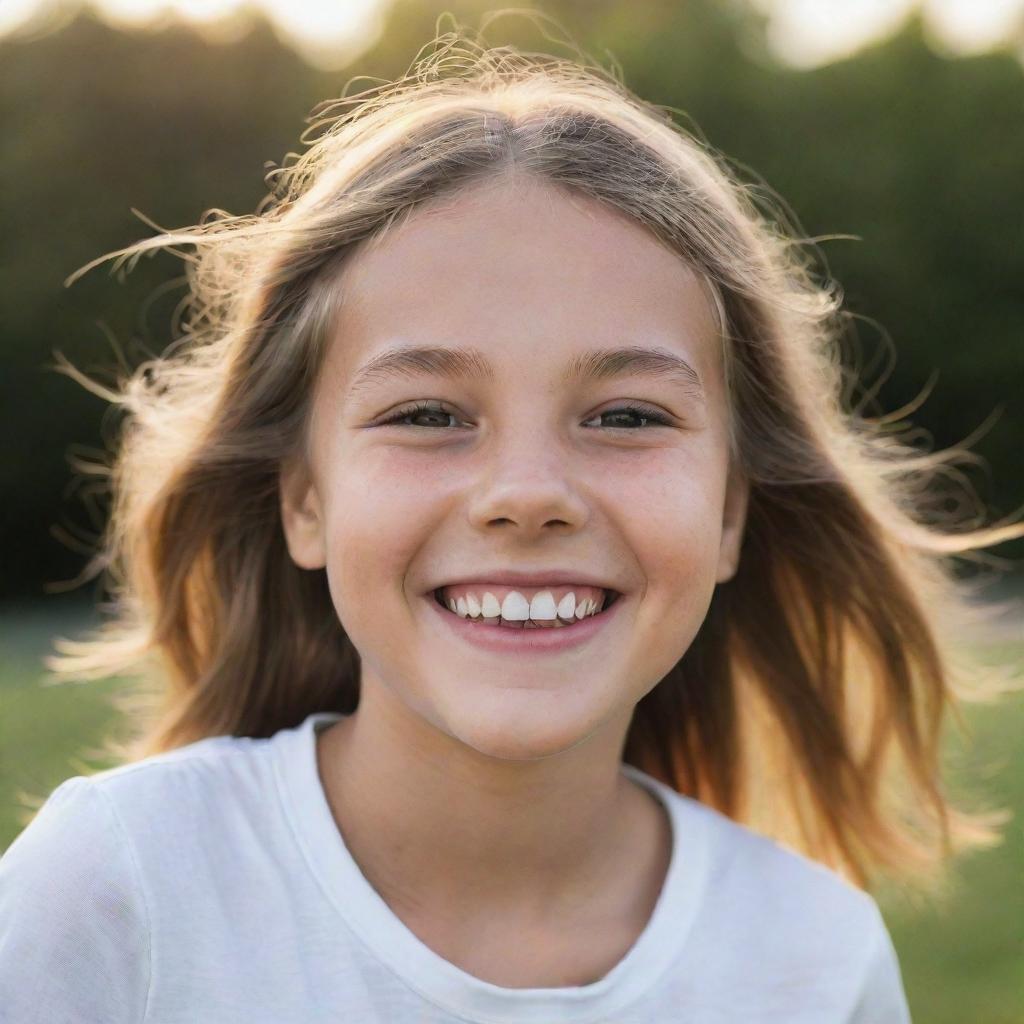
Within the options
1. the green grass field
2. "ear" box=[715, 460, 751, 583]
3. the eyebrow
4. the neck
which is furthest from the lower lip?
the green grass field

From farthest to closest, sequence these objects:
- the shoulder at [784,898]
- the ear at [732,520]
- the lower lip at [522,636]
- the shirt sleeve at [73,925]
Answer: the ear at [732,520] < the shoulder at [784,898] < the lower lip at [522,636] < the shirt sleeve at [73,925]

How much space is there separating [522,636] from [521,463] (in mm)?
272

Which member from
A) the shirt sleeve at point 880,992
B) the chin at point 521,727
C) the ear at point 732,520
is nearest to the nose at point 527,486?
the chin at point 521,727

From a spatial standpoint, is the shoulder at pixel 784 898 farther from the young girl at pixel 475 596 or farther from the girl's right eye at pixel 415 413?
the girl's right eye at pixel 415 413

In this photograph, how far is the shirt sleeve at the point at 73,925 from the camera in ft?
6.44

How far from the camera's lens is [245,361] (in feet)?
8.64

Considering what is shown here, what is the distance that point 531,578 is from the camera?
2160 millimetres

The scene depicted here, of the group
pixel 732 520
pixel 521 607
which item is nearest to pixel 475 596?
pixel 521 607

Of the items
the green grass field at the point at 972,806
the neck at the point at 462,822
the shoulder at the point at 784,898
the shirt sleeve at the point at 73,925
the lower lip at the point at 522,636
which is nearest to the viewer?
the shirt sleeve at the point at 73,925

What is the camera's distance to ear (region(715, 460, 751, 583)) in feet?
8.52

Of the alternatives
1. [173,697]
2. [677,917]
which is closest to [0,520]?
[173,697]

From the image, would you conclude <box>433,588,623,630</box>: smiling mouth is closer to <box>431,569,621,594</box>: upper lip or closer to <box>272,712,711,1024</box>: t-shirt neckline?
<box>431,569,621,594</box>: upper lip

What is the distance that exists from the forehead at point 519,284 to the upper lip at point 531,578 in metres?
0.31

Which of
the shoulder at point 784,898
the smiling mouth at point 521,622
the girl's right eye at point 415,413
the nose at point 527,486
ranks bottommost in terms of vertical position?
the shoulder at point 784,898
